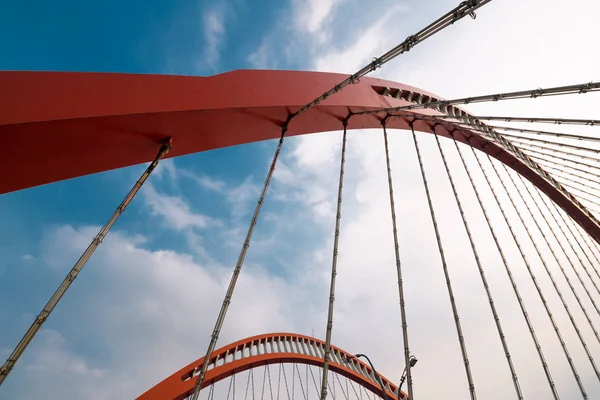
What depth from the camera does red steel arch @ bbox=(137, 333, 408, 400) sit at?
16.3 metres

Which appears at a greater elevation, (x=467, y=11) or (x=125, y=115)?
(x=467, y=11)

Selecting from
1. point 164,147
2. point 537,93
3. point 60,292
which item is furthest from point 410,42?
point 60,292

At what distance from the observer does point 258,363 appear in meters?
20.3

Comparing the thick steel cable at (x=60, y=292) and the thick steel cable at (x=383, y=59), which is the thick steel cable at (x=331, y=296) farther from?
the thick steel cable at (x=60, y=292)

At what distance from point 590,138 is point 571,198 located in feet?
43.9

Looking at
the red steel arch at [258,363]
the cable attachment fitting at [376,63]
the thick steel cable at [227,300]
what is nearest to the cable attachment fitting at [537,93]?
the cable attachment fitting at [376,63]

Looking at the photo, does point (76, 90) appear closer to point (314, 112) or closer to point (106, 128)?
point (106, 128)

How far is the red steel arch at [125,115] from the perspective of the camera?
325cm

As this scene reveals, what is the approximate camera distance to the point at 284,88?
20.1ft

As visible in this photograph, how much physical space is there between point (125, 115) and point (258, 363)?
20.2 m

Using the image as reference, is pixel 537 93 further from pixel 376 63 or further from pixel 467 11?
pixel 376 63

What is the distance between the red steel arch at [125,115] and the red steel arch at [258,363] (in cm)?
1400

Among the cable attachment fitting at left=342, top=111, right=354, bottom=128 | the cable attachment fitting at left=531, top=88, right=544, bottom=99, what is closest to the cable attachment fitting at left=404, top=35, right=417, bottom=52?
the cable attachment fitting at left=531, top=88, right=544, bottom=99

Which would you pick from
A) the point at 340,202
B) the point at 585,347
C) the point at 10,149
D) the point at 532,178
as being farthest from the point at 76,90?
the point at 532,178
